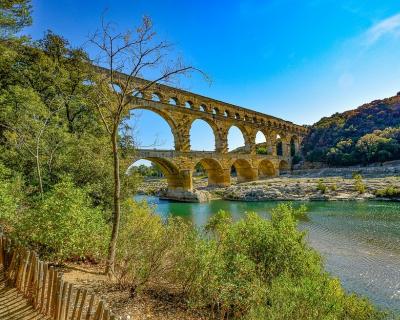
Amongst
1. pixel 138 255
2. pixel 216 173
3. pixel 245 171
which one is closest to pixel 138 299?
pixel 138 255

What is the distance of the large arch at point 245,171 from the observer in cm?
4591

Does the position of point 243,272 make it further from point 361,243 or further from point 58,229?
point 361,243

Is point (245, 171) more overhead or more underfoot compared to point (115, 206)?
more overhead

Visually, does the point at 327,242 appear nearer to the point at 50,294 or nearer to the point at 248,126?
the point at 50,294

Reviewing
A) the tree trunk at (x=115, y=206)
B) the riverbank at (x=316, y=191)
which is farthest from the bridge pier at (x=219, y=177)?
the tree trunk at (x=115, y=206)

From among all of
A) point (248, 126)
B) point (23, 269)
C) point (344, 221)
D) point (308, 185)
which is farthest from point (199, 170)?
point (23, 269)

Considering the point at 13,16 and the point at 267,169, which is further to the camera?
the point at 267,169

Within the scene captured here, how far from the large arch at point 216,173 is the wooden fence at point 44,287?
33.5m

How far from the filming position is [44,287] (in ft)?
15.4

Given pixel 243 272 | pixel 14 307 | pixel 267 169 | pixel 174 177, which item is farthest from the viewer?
pixel 267 169

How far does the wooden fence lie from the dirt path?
0.08m

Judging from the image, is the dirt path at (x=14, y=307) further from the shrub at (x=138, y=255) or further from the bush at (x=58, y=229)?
the shrub at (x=138, y=255)

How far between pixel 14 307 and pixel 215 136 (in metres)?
36.8

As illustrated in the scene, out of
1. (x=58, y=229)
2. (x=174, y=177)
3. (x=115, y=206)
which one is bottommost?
(x=58, y=229)
